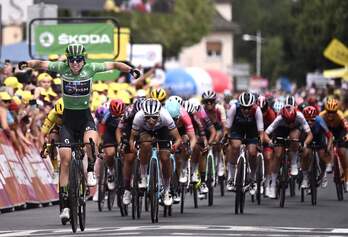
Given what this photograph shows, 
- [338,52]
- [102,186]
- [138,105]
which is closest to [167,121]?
[138,105]

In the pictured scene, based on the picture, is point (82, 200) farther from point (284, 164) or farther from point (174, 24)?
point (174, 24)

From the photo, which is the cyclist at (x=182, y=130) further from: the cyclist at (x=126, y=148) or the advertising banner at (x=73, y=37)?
the advertising banner at (x=73, y=37)

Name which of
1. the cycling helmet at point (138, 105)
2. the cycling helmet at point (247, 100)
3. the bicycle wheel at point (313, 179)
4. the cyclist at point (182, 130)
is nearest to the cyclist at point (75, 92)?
the cycling helmet at point (138, 105)

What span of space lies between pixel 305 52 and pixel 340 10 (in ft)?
49.8

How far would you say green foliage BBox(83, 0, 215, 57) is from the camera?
78312 millimetres

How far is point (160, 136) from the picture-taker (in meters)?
19.6

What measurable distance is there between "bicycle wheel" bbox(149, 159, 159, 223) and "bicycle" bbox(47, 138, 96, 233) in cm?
143

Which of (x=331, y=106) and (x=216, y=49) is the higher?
(x=216, y=49)

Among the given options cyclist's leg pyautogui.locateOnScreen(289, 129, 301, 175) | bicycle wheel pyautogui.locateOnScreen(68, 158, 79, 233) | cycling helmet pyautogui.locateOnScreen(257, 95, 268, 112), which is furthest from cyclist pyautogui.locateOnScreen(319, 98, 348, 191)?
bicycle wheel pyautogui.locateOnScreen(68, 158, 79, 233)

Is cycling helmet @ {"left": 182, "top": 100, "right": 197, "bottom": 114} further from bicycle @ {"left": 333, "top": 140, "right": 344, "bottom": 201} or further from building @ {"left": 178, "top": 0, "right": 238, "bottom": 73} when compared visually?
building @ {"left": 178, "top": 0, "right": 238, "bottom": 73}

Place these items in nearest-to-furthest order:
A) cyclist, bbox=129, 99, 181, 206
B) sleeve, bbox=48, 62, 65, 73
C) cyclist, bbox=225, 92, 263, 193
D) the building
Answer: sleeve, bbox=48, 62, 65, 73, cyclist, bbox=129, 99, 181, 206, cyclist, bbox=225, 92, 263, 193, the building

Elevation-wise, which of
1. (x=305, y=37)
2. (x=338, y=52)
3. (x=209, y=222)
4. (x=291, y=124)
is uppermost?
(x=305, y=37)

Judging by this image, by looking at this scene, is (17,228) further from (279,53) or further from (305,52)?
(279,53)

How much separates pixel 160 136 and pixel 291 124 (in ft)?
13.2
